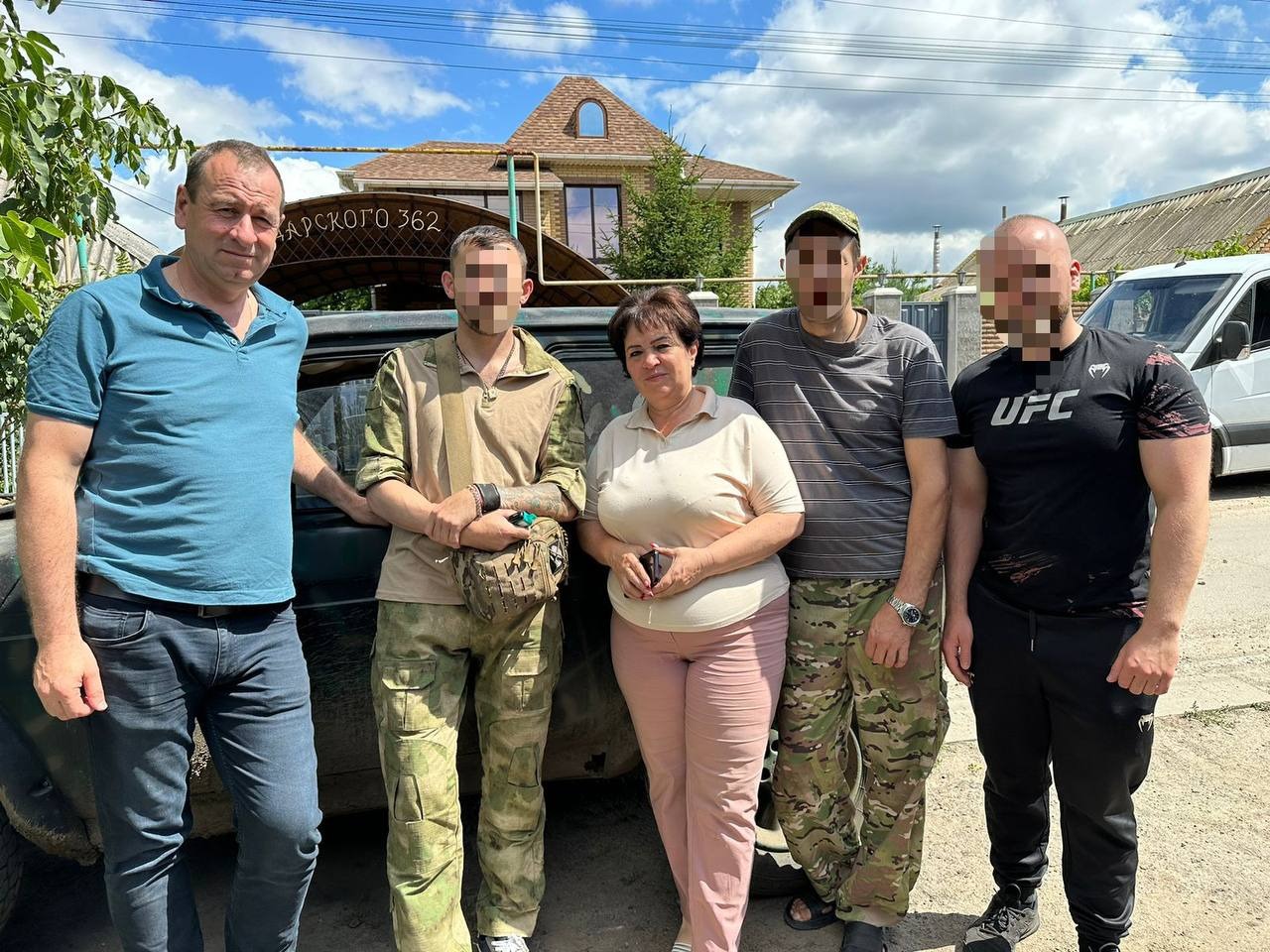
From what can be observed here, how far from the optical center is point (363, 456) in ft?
7.66

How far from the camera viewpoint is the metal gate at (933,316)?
12.3 metres

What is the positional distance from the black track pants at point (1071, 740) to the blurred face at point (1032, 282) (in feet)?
2.29

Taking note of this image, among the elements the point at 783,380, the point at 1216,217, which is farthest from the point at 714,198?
the point at 783,380

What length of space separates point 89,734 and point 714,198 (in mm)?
23287

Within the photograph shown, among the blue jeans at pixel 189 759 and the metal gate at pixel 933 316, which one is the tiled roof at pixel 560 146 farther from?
the blue jeans at pixel 189 759

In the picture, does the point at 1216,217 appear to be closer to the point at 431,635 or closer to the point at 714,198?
the point at 714,198

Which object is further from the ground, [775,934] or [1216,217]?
[1216,217]

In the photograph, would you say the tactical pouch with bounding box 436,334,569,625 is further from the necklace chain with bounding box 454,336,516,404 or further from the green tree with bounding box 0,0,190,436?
the green tree with bounding box 0,0,190,436

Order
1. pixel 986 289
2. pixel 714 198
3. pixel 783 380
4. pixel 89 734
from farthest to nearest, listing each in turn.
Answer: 1. pixel 714 198
2. pixel 783 380
3. pixel 986 289
4. pixel 89 734

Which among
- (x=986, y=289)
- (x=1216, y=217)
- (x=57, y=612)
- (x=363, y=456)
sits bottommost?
(x=57, y=612)

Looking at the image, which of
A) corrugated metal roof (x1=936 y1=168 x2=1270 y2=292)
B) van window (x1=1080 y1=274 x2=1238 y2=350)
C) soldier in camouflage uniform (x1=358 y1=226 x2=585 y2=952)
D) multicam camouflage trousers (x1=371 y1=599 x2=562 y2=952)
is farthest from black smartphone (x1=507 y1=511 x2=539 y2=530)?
corrugated metal roof (x1=936 y1=168 x2=1270 y2=292)

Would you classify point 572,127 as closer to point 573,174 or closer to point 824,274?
point 573,174

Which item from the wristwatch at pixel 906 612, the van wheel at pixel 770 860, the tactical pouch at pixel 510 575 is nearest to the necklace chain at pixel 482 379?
the tactical pouch at pixel 510 575

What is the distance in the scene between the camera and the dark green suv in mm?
2303
